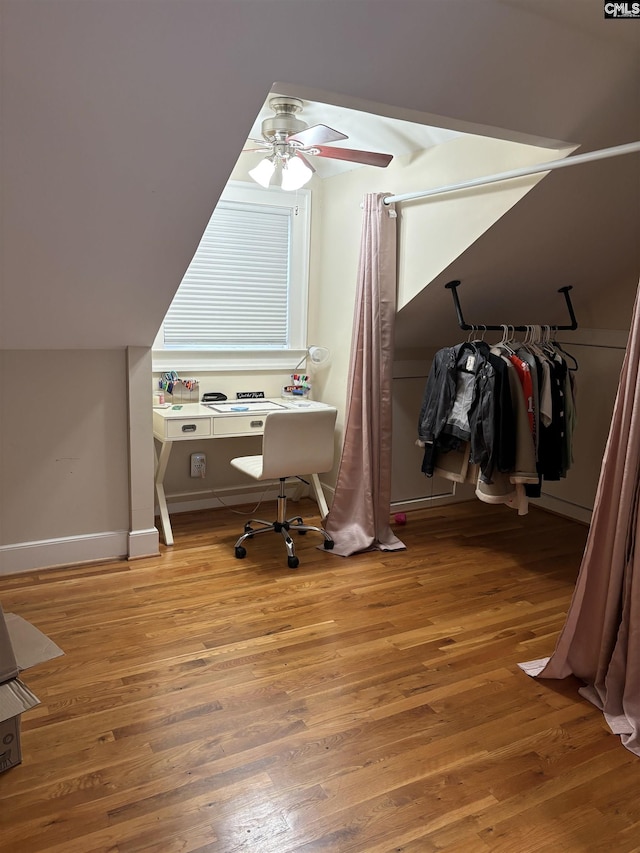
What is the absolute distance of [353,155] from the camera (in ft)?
10.2

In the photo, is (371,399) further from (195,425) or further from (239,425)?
(195,425)

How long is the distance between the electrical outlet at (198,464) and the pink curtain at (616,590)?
102 inches

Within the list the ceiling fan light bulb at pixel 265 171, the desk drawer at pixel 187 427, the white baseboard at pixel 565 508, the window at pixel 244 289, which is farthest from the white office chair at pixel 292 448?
the white baseboard at pixel 565 508

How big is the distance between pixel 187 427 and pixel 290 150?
5.33 ft

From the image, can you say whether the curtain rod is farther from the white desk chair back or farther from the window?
the white desk chair back

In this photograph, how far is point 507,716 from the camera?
2.42 meters

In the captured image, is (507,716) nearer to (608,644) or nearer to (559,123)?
(608,644)

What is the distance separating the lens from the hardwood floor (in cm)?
189

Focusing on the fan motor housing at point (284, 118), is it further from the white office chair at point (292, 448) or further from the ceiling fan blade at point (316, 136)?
the white office chair at point (292, 448)

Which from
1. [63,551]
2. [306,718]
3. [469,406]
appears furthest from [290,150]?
[306,718]

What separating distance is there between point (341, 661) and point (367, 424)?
1444 mm

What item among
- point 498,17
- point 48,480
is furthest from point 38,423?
point 498,17

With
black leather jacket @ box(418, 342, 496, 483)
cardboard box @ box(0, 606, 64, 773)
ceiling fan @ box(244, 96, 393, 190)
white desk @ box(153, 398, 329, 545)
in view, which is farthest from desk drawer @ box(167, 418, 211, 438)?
cardboard box @ box(0, 606, 64, 773)

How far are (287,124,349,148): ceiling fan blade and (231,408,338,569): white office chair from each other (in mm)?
1307
